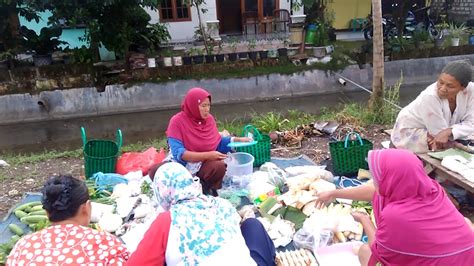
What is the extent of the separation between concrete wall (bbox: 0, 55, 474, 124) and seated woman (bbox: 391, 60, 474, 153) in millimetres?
5858

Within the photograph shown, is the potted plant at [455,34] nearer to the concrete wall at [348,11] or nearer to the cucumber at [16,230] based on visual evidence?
the concrete wall at [348,11]

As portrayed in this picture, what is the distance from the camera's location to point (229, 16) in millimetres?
12414

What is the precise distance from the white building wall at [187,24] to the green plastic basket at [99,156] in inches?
314

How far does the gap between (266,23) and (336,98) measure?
398 centimetres

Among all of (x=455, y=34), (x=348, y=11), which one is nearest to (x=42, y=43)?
(x=348, y=11)

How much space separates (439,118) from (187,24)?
9.45 metres

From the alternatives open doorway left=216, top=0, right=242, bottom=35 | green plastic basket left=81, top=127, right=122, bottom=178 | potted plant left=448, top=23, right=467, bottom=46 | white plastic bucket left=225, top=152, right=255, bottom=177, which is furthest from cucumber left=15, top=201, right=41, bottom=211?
potted plant left=448, top=23, right=467, bottom=46

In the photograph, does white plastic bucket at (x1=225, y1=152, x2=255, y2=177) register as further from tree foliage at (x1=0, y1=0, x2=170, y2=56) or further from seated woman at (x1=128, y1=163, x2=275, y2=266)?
tree foliage at (x1=0, y1=0, x2=170, y2=56)

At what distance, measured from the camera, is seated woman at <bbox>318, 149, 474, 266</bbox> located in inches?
64.0

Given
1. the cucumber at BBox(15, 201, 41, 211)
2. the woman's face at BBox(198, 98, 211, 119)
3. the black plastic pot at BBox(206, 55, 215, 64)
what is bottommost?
the cucumber at BBox(15, 201, 41, 211)

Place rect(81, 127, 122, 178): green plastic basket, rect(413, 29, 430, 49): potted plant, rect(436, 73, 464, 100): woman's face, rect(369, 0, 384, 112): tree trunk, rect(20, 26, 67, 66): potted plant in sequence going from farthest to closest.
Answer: rect(413, 29, 430, 49): potted plant, rect(20, 26, 67, 66): potted plant, rect(369, 0, 384, 112): tree trunk, rect(81, 127, 122, 178): green plastic basket, rect(436, 73, 464, 100): woman's face

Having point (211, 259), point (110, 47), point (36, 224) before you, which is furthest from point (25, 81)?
point (211, 259)

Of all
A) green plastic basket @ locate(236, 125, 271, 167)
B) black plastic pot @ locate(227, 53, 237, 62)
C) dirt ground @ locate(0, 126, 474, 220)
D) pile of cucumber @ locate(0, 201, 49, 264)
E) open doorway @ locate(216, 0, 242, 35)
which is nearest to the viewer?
pile of cucumber @ locate(0, 201, 49, 264)

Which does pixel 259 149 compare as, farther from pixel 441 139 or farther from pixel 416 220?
pixel 416 220
